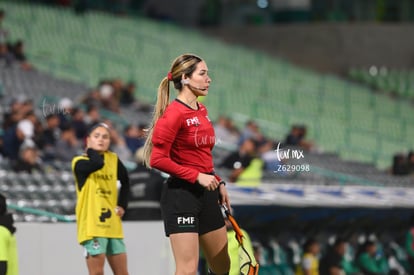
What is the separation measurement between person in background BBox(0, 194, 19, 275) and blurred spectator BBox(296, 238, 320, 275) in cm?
761

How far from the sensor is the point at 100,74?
80.4 feet

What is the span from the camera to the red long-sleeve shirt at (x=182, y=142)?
7.63 m

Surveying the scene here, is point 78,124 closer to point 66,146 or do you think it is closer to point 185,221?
point 66,146

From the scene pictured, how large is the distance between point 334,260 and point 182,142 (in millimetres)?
9072

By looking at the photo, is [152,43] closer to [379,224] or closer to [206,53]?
[206,53]

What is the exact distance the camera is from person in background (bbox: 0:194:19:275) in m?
8.87

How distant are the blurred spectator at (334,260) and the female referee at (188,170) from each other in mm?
8563

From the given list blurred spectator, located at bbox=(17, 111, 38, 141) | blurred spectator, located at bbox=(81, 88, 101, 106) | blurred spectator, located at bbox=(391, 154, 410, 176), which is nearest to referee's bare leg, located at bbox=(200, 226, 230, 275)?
blurred spectator, located at bbox=(17, 111, 38, 141)

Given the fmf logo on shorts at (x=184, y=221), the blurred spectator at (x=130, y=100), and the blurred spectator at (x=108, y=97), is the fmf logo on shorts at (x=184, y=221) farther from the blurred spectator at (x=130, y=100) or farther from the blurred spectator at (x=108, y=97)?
the blurred spectator at (x=130, y=100)

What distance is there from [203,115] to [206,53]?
889 inches

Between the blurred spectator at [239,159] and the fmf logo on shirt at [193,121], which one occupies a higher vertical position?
the fmf logo on shirt at [193,121]

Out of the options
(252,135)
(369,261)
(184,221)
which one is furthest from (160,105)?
(252,135)

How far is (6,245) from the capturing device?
29.3 ft

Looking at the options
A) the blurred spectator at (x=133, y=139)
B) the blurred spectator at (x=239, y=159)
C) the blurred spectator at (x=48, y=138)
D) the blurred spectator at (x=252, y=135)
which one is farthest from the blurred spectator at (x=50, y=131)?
the blurred spectator at (x=252, y=135)
